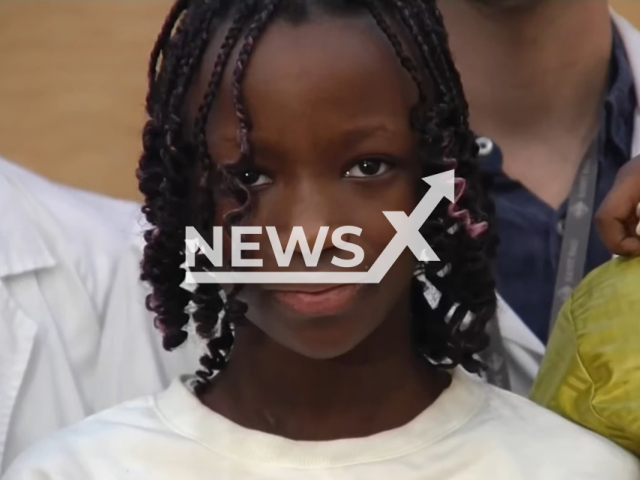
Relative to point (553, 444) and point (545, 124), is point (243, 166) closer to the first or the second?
point (553, 444)

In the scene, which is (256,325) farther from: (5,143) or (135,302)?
(5,143)

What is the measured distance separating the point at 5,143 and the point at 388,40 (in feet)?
3.75

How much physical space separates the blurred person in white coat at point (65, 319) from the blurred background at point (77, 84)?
23.4 inches

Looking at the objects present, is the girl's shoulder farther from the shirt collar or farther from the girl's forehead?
the shirt collar

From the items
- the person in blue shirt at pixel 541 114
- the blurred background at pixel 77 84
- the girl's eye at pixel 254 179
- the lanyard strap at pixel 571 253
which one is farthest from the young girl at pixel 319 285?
the blurred background at pixel 77 84

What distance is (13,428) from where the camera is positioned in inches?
35.6

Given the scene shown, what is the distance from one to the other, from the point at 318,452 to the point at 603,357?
211 mm

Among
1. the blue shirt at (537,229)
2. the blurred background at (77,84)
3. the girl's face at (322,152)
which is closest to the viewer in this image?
the girl's face at (322,152)

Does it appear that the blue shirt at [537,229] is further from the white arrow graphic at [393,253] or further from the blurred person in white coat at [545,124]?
the white arrow graphic at [393,253]

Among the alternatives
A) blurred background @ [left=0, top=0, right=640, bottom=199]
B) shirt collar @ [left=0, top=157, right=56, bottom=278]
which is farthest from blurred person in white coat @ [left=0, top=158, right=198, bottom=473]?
blurred background @ [left=0, top=0, right=640, bottom=199]

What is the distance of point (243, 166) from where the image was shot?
625mm

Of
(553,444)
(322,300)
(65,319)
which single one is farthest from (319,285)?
(65,319)

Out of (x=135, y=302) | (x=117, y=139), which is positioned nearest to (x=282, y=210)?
(x=135, y=302)

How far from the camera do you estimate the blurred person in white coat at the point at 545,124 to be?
1.02 m
